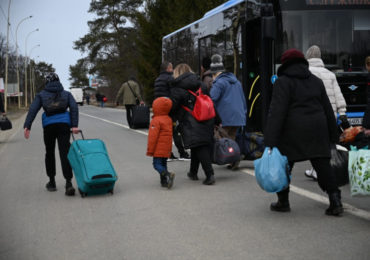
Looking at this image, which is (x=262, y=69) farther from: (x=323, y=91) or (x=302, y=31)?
(x=323, y=91)

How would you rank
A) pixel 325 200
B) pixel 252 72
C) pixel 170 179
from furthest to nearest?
pixel 252 72 → pixel 170 179 → pixel 325 200

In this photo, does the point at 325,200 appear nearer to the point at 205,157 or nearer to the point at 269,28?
the point at 205,157

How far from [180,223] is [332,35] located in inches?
252

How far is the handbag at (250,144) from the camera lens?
956 cm

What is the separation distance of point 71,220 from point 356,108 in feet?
21.5

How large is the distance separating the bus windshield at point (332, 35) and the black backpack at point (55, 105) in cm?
492

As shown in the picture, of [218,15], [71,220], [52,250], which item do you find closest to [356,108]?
[218,15]

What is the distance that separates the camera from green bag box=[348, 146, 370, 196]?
5.30 metres

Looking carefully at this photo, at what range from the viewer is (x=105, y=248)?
200 inches

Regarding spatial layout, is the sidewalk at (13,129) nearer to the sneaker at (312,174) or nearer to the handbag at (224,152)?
the handbag at (224,152)

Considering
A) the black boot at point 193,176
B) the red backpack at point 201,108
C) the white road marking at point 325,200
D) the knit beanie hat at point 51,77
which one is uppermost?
the knit beanie hat at point 51,77

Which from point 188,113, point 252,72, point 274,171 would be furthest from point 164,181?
point 252,72

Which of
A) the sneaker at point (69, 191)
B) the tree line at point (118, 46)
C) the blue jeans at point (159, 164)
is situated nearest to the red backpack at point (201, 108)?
the blue jeans at point (159, 164)

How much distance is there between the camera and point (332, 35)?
1102 centimetres
